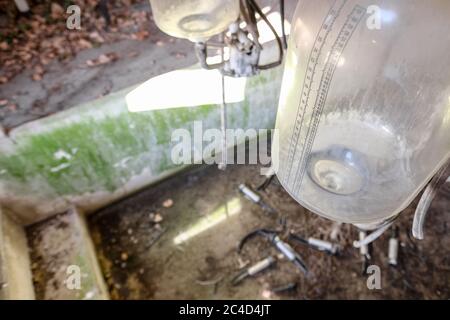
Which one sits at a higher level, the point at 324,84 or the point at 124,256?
the point at 324,84

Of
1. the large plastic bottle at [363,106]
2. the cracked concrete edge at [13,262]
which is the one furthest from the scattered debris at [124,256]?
the large plastic bottle at [363,106]

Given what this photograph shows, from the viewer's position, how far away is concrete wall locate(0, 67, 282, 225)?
68.5 inches

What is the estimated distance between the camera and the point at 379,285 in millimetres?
1988

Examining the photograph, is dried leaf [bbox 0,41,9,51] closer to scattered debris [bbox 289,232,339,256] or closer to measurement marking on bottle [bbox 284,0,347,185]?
measurement marking on bottle [bbox 284,0,347,185]

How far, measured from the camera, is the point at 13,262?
66.6 inches

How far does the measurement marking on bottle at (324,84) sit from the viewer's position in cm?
62

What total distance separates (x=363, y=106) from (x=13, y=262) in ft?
5.81

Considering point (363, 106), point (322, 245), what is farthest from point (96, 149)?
point (363, 106)

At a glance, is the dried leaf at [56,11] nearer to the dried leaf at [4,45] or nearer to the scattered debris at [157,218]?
the dried leaf at [4,45]

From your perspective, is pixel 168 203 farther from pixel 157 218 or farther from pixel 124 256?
pixel 124 256

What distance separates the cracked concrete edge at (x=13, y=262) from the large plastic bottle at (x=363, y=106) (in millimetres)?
1436

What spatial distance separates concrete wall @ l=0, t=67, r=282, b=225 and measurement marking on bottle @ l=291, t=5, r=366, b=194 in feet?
4.21

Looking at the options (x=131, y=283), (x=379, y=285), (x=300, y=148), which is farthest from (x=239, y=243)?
(x=300, y=148)

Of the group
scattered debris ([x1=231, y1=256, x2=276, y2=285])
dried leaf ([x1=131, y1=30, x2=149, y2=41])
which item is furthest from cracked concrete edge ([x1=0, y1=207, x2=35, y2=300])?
dried leaf ([x1=131, y1=30, x2=149, y2=41])
